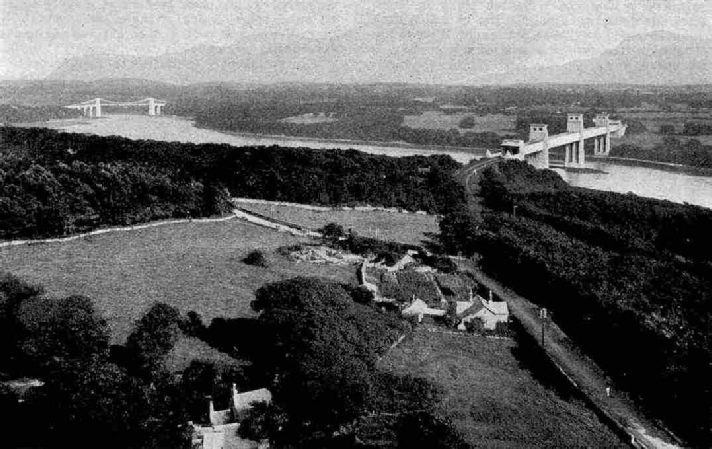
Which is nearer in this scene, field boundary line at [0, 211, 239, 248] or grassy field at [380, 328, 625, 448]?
grassy field at [380, 328, 625, 448]

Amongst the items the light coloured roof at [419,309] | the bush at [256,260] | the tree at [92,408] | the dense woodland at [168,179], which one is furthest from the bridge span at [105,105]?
the tree at [92,408]

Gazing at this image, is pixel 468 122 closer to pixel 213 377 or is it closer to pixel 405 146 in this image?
pixel 405 146

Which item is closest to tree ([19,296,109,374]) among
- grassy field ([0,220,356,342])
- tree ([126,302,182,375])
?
tree ([126,302,182,375])

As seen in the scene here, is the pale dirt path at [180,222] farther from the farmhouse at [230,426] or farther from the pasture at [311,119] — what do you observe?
the pasture at [311,119]

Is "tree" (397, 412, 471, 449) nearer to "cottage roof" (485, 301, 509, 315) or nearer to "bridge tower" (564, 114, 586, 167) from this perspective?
"cottage roof" (485, 301, 509, 315)

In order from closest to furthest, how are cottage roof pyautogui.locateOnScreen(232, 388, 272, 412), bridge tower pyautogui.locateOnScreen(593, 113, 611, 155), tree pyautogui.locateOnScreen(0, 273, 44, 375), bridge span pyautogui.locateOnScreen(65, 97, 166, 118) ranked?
cottage roof pyautogui.locateOnScreen(232, 388, 272, 412), tree pyautogui.locateOnScreen(0, 273, 44, 375), bridge tower pyautogui.locateOnScreen(593, 113, 611, 155), bridge span pyautogui.locateOnScreen(65, 97, 166, 118)

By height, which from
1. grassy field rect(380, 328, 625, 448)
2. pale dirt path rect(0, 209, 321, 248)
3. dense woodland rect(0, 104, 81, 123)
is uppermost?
dense woodland rect(0, 104, 81, 123)

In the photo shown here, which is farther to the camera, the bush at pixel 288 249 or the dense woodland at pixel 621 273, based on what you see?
the bush at pixel 288 249
